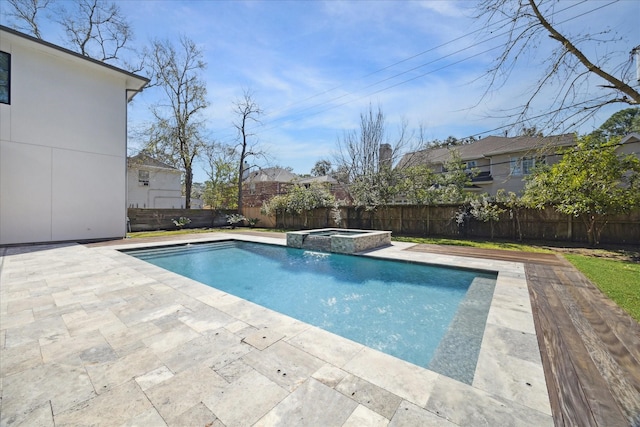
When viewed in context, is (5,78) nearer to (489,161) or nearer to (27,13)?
(27,13)

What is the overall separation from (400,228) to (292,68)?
850 cm

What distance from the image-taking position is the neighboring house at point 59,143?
8.05m

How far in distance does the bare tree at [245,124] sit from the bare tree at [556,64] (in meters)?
16.4

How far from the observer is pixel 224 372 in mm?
1941

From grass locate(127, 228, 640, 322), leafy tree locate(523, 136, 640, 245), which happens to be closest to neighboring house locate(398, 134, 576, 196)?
leafy tree locate(523, 136, 640, 245)

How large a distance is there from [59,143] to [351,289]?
35.0ft

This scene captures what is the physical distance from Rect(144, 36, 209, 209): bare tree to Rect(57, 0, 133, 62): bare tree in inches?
77.0

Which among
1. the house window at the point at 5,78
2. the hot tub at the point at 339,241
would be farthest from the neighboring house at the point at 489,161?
the house window at the point at 5,78

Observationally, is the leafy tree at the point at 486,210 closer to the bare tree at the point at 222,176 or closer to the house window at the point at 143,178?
the bare tree at the point at 222,176

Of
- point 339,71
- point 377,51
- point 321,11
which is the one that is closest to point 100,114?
point 321,11

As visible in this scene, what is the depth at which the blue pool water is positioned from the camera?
136 inches

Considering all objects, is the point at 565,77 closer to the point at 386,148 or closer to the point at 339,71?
the point at 339,71

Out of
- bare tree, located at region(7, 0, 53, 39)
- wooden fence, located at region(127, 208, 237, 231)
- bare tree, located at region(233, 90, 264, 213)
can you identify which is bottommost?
wooden fence, located at region(127, 208, 237, 231)

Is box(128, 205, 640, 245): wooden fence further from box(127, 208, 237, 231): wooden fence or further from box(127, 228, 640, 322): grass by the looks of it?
box(127, 228, 640, 322): grass
